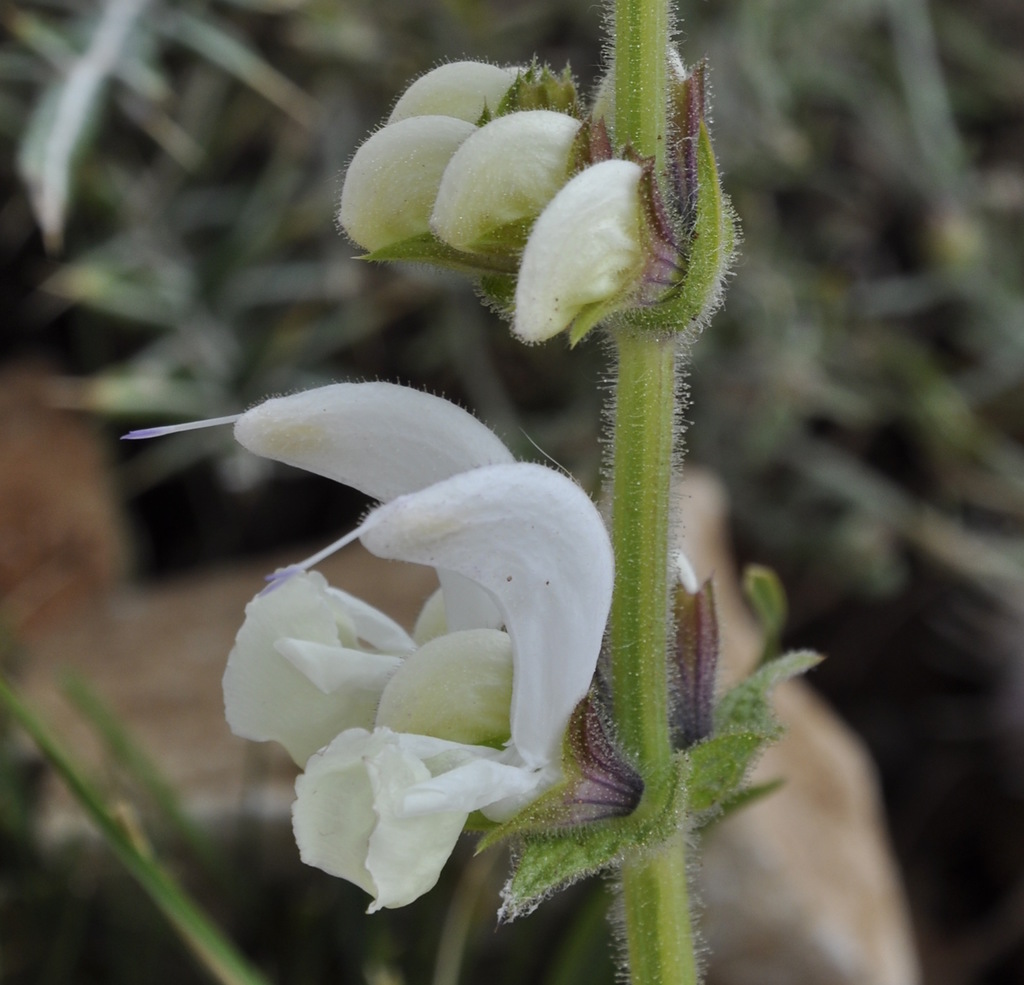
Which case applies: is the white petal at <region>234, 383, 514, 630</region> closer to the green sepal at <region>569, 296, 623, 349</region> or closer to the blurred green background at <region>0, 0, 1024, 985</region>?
the green sepal at <region>569, 296, 623, 349</region>

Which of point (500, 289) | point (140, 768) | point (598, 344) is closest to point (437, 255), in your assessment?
point (500, 289)

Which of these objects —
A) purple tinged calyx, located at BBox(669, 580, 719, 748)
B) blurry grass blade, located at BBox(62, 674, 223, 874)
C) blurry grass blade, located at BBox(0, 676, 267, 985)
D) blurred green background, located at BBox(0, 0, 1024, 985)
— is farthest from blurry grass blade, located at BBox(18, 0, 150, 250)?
purple tinged calyx, located at BBox(669, 580, 719, 748)

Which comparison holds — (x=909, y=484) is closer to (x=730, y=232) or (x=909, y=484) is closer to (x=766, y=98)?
(x=766, y=98)

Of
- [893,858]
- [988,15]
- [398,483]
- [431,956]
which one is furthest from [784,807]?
[988,15]

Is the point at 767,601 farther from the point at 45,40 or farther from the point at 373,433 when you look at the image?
the point at 45,40

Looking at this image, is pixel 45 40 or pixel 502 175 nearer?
pixel 502 175

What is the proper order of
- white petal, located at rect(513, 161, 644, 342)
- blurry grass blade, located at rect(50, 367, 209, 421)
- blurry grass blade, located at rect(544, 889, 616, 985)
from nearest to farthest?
1. white petal, located at rect(513, 161, 644, 342)
2. blurry grass blade, located at rect(544, 889, 616, 985)
3. blurry grass blade, located at rect(50, 367, 209, 421)

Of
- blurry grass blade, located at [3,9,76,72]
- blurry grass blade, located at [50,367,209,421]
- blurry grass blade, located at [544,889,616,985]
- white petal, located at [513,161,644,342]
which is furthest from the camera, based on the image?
blurry grass blade, located at [50,367,209,421]

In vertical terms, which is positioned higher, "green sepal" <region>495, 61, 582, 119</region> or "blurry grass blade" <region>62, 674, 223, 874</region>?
"green sepal" <region>495, 61, 582, 119</region>
